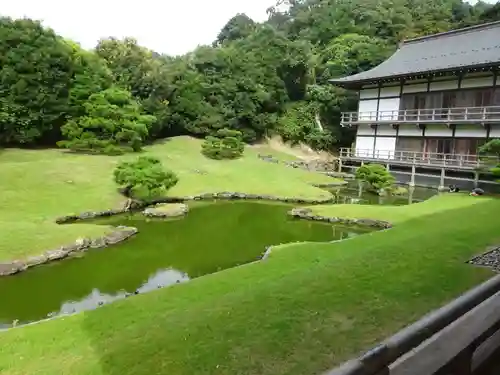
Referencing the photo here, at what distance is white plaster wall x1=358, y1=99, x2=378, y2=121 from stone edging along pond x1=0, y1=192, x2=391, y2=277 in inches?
424

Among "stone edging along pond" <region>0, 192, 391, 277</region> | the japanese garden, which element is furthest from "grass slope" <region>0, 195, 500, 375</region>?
"stone edging along pond" <region>0, 192, 391, 277</region>

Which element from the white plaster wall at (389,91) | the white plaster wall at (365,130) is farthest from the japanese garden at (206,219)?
the white plaster wall at (389,91)

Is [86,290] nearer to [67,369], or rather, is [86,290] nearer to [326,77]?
[67,369]

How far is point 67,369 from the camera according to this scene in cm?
416

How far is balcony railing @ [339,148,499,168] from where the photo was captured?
853 inches

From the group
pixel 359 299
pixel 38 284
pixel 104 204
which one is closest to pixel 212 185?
pixel 104 204

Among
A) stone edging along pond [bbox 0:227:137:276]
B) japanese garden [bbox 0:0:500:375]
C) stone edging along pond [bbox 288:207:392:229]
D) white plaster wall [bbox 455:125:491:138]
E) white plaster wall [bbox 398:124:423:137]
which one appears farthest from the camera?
white plaster wall [bbox 398:124:423:137]

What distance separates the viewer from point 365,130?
2911 cm

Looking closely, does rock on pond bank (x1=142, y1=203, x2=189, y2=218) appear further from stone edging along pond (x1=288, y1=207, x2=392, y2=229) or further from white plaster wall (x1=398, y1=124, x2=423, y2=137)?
white plaster wall (x1=398, y1=124, x2=423, y2=137)

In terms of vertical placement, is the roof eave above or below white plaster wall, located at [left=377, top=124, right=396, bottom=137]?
above

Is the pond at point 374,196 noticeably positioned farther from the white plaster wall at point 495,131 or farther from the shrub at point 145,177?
the shrub at point 145,177

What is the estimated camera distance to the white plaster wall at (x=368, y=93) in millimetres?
28094

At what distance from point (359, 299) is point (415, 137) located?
74.4 feet

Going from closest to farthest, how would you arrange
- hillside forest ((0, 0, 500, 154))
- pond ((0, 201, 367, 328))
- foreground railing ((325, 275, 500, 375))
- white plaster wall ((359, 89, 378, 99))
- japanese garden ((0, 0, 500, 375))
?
1. foreground railing ((325, 275, 500, 375))
2. japanese garden ((0, 0, 500, 375))
3. pond ((0, 201, 367, 328))
4. hillside forest ((0, 0, 500, 154))
5. white plaster wall ((359, 89, 378, 99))
